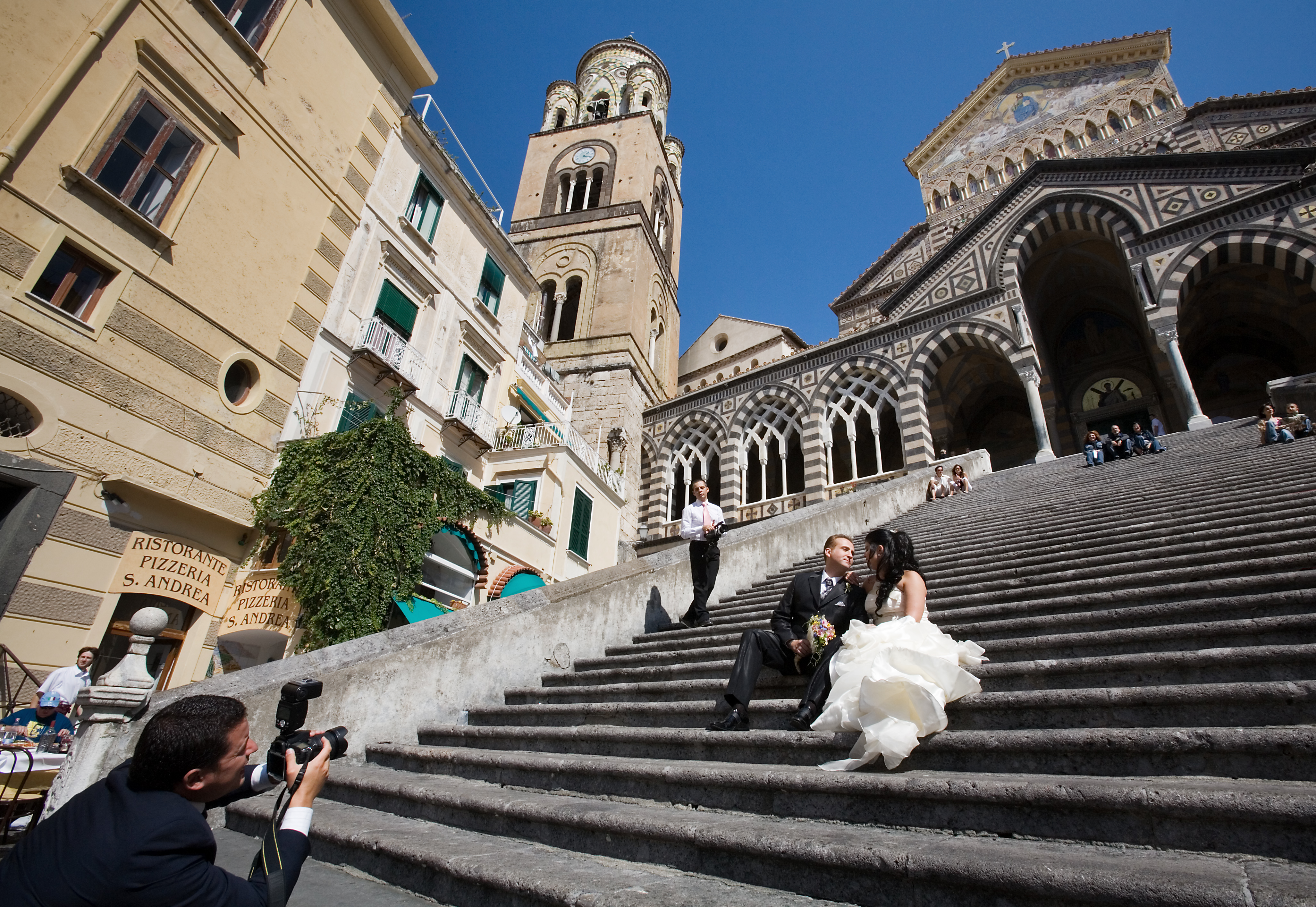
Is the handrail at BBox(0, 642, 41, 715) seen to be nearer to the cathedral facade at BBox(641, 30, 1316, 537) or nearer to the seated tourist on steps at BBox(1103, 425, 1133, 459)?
the seated tourist on steps at BBox(1103, 425, 1133, 459)

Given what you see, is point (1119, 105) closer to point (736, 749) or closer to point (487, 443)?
point (487, 443)

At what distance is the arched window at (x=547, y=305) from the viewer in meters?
27.5

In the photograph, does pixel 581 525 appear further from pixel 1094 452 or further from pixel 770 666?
pixel 770 666

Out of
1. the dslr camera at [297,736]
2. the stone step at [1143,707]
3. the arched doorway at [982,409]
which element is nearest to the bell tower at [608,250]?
the arched doorway at [982,409]

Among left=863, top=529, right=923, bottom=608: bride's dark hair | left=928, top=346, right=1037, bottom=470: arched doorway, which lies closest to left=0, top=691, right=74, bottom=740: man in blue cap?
left=863, top=529, right=923, bottom=608: bride's dark hair

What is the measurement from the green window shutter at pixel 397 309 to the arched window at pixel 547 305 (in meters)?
13.5

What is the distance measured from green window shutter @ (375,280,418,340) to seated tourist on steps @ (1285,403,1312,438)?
15.3 m

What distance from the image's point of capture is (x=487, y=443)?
15.0 m

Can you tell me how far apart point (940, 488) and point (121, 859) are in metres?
13.7

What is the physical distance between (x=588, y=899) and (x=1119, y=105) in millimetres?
32685

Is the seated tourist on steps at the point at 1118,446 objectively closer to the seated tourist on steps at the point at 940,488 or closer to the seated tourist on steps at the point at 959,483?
the seated tourist on steps at the point at 959,483

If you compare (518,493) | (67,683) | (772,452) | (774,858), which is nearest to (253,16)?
(518,493)

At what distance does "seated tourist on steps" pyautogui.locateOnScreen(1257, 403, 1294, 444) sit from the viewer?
9.45 metres

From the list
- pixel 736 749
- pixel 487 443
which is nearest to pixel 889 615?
pixel 736 749
